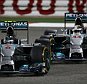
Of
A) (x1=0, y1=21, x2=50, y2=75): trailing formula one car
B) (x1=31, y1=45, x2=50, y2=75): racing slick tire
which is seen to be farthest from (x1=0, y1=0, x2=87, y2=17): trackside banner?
(x1=31, y1=45, x2=50, y2=75): racing slick tire

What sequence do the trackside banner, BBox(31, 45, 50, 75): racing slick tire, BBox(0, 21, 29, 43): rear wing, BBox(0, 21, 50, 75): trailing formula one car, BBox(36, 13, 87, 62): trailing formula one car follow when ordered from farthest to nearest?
1. the trackside banner
2. BBox(0, 21, 29, 43): rear wing
3. BBox(36, 13, 87, 62): trailing formula one car
4. BBox(31, 45, 50, 75): racing slick tire
5. BBox(0, 21, 50, 75): trailing formula one car

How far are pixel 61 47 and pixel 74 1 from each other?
10.6 m

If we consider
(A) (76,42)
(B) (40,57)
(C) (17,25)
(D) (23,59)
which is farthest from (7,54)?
(A) (76,42)

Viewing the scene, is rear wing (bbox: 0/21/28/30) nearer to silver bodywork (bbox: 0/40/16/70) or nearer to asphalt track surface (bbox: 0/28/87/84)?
asphalt track surface (bbox: 0/28/87/84)

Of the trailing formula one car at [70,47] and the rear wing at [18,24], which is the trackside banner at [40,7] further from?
the rear wing at [18,24]

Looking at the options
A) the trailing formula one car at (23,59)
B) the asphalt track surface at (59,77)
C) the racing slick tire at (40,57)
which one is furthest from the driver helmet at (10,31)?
the racing slick tire at (40,57)

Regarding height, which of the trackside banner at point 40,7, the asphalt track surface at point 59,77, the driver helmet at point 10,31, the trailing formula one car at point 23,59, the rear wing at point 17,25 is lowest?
the asphalt track surface at point 59,77

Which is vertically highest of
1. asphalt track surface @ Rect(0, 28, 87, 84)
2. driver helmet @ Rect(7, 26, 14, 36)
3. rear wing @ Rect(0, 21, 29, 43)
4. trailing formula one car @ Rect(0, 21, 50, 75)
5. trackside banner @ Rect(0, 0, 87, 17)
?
trackside banner @ Rect(0, 0, 87, 17)

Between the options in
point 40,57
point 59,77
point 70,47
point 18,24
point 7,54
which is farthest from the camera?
point 18,24

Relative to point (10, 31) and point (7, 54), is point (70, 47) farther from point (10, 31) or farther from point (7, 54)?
point (7, 54)

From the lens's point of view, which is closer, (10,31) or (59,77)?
(59,77)

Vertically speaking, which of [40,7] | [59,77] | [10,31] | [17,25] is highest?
[40,7]

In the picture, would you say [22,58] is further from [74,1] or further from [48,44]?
[74,1]

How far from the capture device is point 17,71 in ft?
35.3
